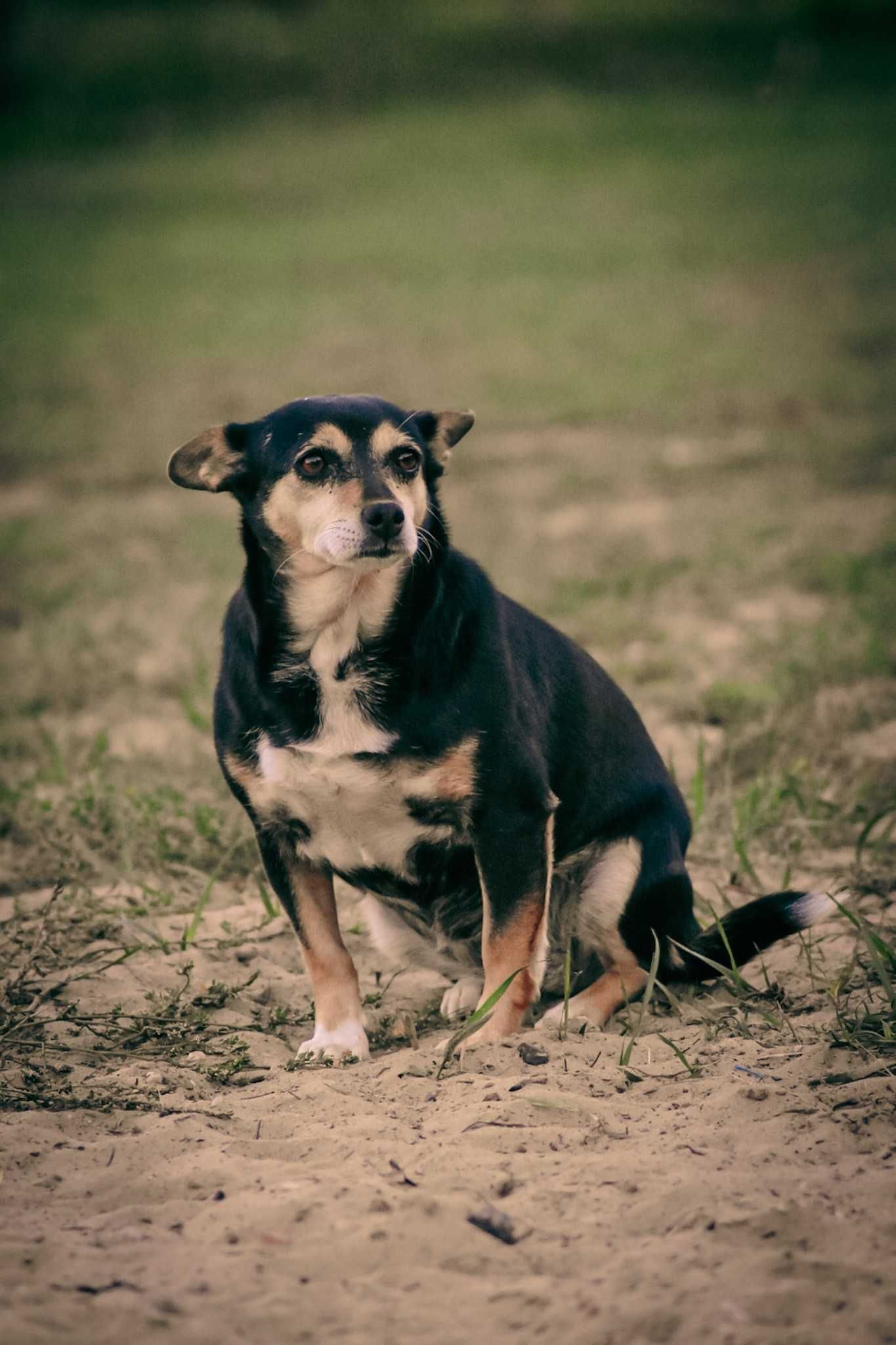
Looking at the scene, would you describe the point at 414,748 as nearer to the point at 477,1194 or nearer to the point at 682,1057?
the point at 682,1057

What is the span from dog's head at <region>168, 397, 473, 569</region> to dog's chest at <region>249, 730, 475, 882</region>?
1.52 feet

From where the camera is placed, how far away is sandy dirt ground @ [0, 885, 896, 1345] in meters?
2.17

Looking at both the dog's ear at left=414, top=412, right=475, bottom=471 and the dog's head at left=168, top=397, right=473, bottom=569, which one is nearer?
the dog's head at left=168, top=397, right=473, bottom=569

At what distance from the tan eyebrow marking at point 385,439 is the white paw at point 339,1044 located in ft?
4.53

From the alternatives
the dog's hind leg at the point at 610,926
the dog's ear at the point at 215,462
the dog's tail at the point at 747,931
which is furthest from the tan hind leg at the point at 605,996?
the dog's ear at the point at 215,462

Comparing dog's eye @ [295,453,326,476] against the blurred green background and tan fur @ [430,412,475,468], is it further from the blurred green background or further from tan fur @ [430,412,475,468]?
the blurred green background

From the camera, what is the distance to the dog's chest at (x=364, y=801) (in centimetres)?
324

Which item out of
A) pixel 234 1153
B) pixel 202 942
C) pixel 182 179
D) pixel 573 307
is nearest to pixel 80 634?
pixel 202 942

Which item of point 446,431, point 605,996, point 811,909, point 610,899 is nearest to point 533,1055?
point 605,996

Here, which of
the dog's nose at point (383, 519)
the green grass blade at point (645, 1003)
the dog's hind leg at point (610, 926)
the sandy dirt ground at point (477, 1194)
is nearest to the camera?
the sandy dirt ground at point (477, 1194)

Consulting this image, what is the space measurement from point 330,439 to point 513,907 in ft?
3.91

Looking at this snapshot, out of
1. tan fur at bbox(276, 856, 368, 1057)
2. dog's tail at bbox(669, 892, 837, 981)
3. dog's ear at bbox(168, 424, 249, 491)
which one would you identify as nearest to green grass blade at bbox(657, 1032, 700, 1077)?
dog's tail at bbox(669, 892, 837, 981)

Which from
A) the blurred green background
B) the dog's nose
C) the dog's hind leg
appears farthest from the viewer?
the blurred green background

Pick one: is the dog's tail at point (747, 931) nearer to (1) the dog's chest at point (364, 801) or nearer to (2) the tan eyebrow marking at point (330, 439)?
(1) the dog's chest at point (364, 801)
